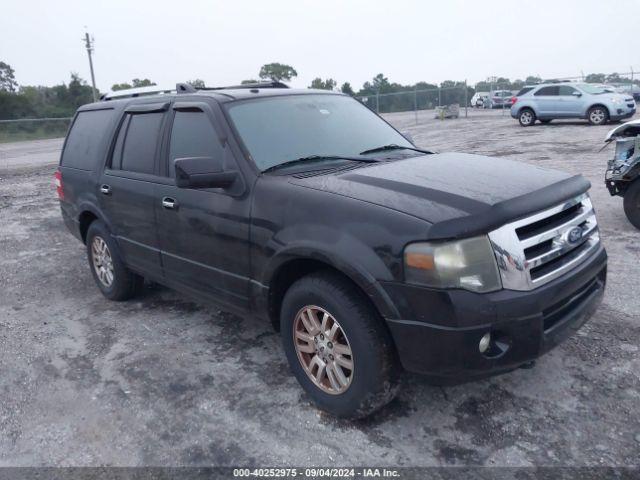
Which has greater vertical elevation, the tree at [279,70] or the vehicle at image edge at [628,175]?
the tree at [279,70]

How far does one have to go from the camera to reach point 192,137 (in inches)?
154

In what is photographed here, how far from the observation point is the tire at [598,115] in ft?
64.4

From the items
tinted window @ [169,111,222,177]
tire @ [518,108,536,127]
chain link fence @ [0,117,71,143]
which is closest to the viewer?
tinted window @ [169,111,222,177]

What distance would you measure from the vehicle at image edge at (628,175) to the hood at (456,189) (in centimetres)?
334

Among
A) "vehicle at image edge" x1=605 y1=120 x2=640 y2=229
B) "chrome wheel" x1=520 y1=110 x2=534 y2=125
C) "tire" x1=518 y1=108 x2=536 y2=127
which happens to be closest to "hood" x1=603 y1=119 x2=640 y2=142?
"vehicle at image edge" x1=605 y1=120 x2=640 y2=229

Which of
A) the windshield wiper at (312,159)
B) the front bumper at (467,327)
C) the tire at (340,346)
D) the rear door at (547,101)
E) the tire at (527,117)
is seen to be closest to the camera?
the front bumper at (467,327)

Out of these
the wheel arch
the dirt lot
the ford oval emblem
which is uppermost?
the ford oval emblem

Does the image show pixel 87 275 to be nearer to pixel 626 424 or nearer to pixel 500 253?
pixel 500 253

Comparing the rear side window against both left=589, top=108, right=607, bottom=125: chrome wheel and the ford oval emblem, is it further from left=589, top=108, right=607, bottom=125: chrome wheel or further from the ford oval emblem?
left=589, top=108, right=607, bottom=125: chrome wheel

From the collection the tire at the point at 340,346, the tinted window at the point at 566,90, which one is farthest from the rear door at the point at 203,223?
the tinted window at the point at 566,90

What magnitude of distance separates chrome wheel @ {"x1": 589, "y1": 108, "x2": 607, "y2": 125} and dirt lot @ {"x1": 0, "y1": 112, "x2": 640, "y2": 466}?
16850 mm

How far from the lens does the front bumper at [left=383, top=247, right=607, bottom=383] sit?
2580 mm

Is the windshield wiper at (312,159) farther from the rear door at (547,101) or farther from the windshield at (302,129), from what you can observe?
the rear door at (547,101)

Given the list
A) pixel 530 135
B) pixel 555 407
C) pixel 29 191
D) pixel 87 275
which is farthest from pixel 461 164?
pixel 530 135
